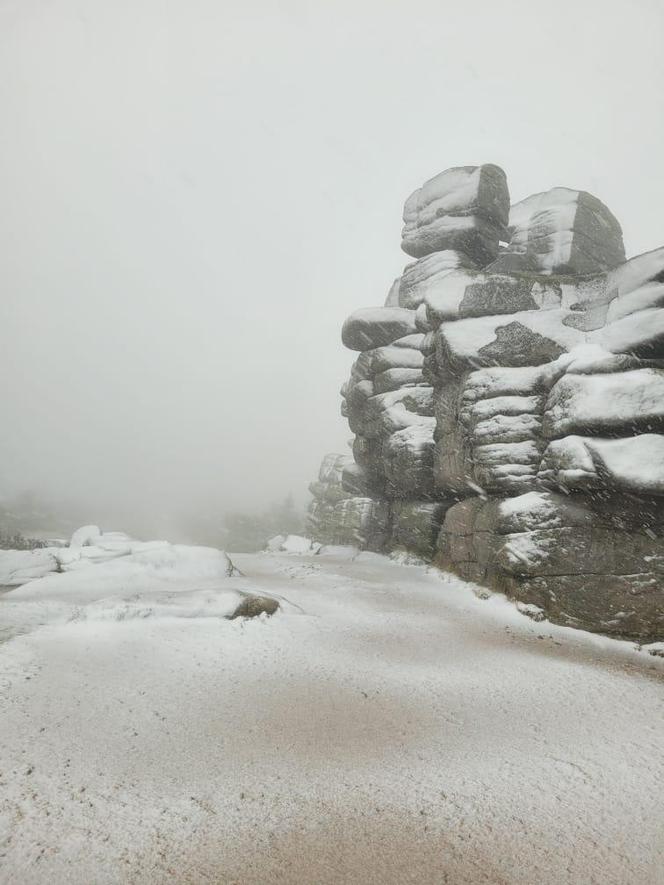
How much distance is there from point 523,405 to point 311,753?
1132 cm

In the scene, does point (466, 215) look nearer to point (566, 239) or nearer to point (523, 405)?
point (566, 239)

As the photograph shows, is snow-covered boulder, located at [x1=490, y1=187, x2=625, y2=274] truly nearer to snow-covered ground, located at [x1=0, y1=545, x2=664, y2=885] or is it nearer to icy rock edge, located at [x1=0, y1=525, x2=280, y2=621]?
snow-covered ground, located at [x1=0, y1=545, x2=664, y2=885]

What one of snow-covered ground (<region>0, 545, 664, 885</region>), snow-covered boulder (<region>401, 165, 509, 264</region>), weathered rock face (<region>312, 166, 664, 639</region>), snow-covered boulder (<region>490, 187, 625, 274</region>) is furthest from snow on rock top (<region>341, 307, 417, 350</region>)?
snow-covered ground (<region>0, 545, 664, 885</region>)

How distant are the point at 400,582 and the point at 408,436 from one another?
21.0ft

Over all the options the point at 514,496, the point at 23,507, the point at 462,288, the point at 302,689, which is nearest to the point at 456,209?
the point at 462,288

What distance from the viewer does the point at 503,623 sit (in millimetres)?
10750

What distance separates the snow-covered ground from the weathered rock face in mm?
2035

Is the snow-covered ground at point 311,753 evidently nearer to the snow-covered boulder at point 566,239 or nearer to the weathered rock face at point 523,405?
the weathered rock face at point 523,405

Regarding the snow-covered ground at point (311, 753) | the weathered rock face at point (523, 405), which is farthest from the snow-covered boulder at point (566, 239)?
the snow-covered ground at point (311, 753)

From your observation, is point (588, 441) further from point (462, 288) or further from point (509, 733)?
point (462, 288)

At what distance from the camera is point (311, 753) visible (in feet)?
15.6

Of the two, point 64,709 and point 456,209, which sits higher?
point 456,209

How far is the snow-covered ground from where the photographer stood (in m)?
3.30

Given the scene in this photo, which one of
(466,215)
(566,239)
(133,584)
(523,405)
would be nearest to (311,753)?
(133,584)
